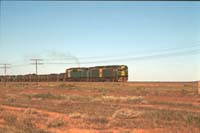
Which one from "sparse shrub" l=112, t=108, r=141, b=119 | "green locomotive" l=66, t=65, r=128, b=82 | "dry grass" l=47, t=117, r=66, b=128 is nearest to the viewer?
"dry grass" l=47, t=117, r=66, b=128

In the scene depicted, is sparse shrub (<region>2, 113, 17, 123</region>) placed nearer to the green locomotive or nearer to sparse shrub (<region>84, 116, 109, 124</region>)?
sparse shrub (<region>84, 116, 109, 124</region>)

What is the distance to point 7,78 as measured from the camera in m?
109

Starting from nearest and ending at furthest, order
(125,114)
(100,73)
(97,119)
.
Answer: (97,119) → (125,114) → (100,73)

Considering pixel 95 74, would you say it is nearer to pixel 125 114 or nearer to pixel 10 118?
pixel 10 118

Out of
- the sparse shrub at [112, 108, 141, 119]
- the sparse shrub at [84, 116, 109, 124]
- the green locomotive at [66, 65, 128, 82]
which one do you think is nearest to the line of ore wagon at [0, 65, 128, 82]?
the green locomotive at [66, 65, 128, 82]

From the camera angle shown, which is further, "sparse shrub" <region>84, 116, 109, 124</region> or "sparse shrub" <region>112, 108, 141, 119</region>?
"sparse shrub" <region>112, 108, 141, 119</region>

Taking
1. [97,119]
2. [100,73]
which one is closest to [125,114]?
[97,119]

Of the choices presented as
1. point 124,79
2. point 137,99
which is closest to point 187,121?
point 137,99

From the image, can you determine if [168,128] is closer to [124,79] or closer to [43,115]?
[43,115]

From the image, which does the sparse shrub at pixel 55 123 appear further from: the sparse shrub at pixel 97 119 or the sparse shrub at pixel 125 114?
the sparse shrub at pixel 125 114

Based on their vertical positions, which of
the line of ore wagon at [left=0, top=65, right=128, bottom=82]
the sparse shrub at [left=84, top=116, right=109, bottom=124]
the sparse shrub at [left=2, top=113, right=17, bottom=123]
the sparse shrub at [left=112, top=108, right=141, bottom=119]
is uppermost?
the line of ore wagon at [left=0, top=65, right=128, bottom=82]

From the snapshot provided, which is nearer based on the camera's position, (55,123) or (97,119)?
(55,123)

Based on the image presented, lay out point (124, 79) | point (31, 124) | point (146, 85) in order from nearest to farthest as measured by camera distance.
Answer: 1. point (31, 124)
2. point (146, 85)
3. point (124, 79)

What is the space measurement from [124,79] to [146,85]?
1717 cm
